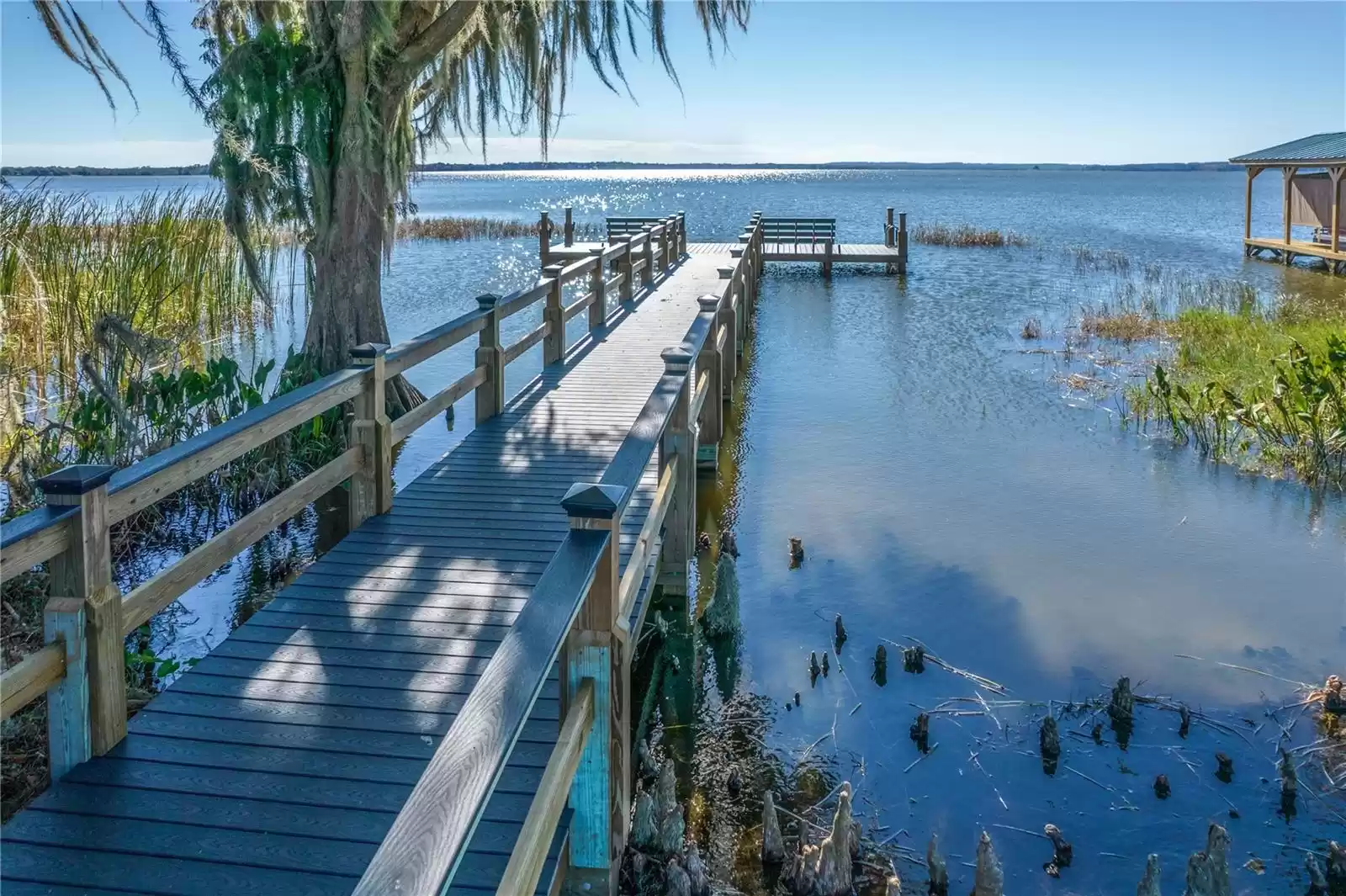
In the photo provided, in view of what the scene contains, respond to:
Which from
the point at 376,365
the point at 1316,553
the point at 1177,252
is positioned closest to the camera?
the point at 376,365

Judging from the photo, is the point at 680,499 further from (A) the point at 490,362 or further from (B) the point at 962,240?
(B) the point at 962,240

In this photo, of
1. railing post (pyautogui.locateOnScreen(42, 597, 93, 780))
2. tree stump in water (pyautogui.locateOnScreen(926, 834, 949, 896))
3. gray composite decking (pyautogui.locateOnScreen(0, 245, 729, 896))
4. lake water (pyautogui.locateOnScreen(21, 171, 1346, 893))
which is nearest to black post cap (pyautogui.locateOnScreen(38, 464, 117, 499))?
railing post (pyautogui.locateOnScreen(42, 597, 93, 780))

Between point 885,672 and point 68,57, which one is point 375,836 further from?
point 885,672

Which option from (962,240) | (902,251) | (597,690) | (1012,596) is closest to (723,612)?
(1012,596)

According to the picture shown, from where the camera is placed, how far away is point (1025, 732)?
5992 mm

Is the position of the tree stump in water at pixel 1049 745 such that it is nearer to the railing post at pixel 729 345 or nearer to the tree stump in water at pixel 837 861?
the tree stump in water at pixel 837 861

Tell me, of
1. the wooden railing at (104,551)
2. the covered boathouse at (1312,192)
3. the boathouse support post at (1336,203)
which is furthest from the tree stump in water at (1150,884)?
the boathouse support post at (1336,203)

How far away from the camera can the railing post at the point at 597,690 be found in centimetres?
348

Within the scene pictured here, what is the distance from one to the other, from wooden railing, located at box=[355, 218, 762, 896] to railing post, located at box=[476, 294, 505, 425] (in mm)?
3052

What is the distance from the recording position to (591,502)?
132 inches

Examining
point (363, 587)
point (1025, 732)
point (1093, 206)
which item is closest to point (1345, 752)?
point (1025, 732)

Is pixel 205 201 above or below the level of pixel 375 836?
above

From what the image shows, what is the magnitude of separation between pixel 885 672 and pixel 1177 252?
3619cm

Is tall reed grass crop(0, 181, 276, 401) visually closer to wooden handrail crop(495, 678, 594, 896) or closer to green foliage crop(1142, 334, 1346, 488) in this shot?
wooden handrail crop(495, 678, 594, 896)
